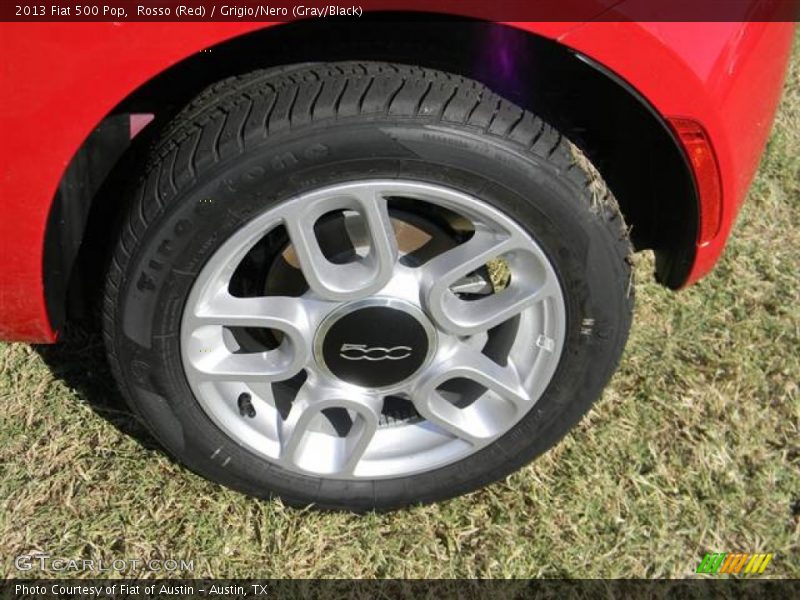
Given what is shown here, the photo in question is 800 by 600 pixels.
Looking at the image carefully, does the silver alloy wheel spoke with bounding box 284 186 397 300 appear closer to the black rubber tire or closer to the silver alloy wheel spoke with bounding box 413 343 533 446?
the black rubber tire

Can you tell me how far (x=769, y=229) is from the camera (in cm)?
299

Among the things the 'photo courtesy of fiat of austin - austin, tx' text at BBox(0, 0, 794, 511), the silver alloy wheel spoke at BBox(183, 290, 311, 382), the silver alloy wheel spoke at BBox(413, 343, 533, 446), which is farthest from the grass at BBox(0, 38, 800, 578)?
the silver alloy wheel spoke at BBox(183, 290, 311, 382)

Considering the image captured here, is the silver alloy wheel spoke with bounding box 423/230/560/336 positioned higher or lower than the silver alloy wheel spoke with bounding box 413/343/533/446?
higher

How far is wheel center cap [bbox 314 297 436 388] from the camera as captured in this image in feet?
6.25

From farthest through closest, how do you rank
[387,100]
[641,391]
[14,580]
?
[641,391] < [14,580] < [387,100]

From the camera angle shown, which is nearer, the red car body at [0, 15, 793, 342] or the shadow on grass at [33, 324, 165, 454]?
the red car body at [0, 15, 793, 342]

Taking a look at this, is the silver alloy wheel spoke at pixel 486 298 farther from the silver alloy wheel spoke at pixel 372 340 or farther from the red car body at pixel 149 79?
the red car body at pixel 149 79

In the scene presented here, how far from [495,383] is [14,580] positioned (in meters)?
1.21

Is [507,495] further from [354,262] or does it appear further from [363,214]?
[363,214]

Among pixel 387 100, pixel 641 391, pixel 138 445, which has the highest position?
pixel 387 100

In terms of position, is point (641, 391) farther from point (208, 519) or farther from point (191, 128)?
point (191, 128)

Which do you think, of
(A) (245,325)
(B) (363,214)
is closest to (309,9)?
(B) (363,214)

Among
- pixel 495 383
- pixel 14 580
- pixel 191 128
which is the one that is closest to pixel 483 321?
pixel 495 383

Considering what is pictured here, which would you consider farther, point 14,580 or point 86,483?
point 86,483
